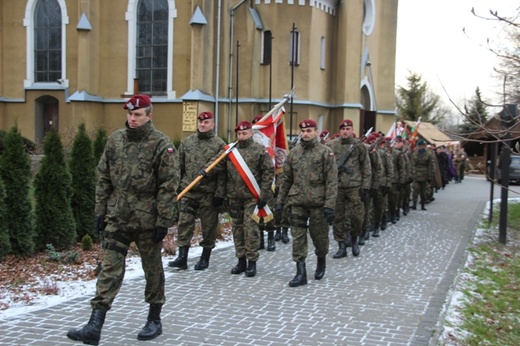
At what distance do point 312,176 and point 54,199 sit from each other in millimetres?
4437

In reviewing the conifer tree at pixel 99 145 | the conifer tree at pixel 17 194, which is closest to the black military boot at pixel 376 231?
the conifer tree at pixel 99 145

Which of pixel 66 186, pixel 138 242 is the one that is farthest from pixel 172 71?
A: pixel 138 242

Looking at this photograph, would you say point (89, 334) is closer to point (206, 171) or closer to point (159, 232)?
point (159, 232)

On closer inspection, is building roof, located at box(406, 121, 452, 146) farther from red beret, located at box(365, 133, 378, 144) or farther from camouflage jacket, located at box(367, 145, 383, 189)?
red beret, located at box(365, 133, 378, 144)

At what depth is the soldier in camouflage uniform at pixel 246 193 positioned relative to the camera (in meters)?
8.42

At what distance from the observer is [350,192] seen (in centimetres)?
1024

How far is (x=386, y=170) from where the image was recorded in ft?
43.7

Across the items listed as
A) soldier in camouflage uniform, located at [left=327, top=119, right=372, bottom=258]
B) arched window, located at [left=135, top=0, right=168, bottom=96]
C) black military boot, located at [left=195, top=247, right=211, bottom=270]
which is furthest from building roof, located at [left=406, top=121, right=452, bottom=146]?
arched window, located at [left=135, top=0, right=168, bottom=96]

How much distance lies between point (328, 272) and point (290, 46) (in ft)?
64.0

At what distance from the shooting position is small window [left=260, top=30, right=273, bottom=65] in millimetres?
27109

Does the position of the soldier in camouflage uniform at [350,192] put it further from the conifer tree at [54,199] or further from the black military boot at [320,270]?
the conifer tree at [54,199]

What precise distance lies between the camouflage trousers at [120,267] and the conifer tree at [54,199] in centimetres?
450

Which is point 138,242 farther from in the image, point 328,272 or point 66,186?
point 66,186

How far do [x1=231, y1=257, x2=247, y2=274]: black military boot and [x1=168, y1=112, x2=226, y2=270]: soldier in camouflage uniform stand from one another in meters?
0.50
